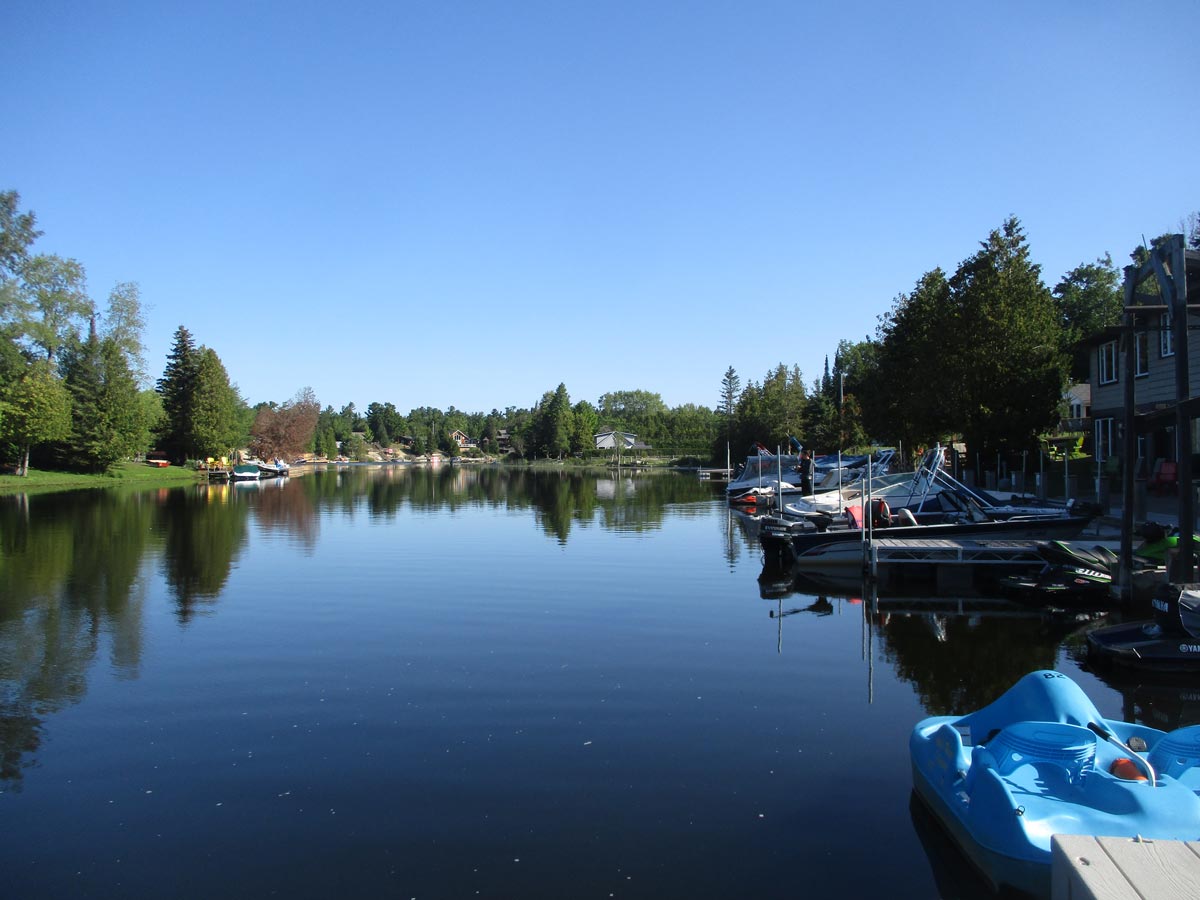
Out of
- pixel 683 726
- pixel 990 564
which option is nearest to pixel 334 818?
pixel 683 726

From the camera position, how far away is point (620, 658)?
12367 mm

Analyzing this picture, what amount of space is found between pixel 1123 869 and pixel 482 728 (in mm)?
6685

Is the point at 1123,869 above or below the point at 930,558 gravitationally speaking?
above

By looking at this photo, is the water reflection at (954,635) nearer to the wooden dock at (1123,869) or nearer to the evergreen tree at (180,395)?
the wooden dock at (1123,869)

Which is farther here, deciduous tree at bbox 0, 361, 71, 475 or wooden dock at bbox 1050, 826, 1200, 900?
deciduous tree at bbox 0, 361, 71, 475

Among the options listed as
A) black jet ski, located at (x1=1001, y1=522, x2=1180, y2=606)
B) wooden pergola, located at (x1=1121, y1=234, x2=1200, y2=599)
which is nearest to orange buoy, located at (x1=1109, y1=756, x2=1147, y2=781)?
wooden pergola, located at (x1=1121, y1=234, x2=1200, y2=599)

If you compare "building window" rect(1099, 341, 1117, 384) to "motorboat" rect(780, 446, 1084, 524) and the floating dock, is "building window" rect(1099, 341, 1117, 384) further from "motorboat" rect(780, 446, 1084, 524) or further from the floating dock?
the floating dock

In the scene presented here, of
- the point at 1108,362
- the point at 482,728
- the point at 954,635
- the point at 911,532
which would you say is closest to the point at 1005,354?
the point at 1108,362

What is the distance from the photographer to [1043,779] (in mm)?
6215

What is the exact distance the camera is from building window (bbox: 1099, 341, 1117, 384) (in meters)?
31.0

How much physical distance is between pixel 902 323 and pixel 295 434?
8523 cm

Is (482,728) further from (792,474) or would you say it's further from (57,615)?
(792,474)

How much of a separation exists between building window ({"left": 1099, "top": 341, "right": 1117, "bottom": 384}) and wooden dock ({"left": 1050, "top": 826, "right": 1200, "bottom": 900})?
3112 cm

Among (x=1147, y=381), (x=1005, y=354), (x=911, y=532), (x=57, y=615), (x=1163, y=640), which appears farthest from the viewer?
(x=1005, y=354)
